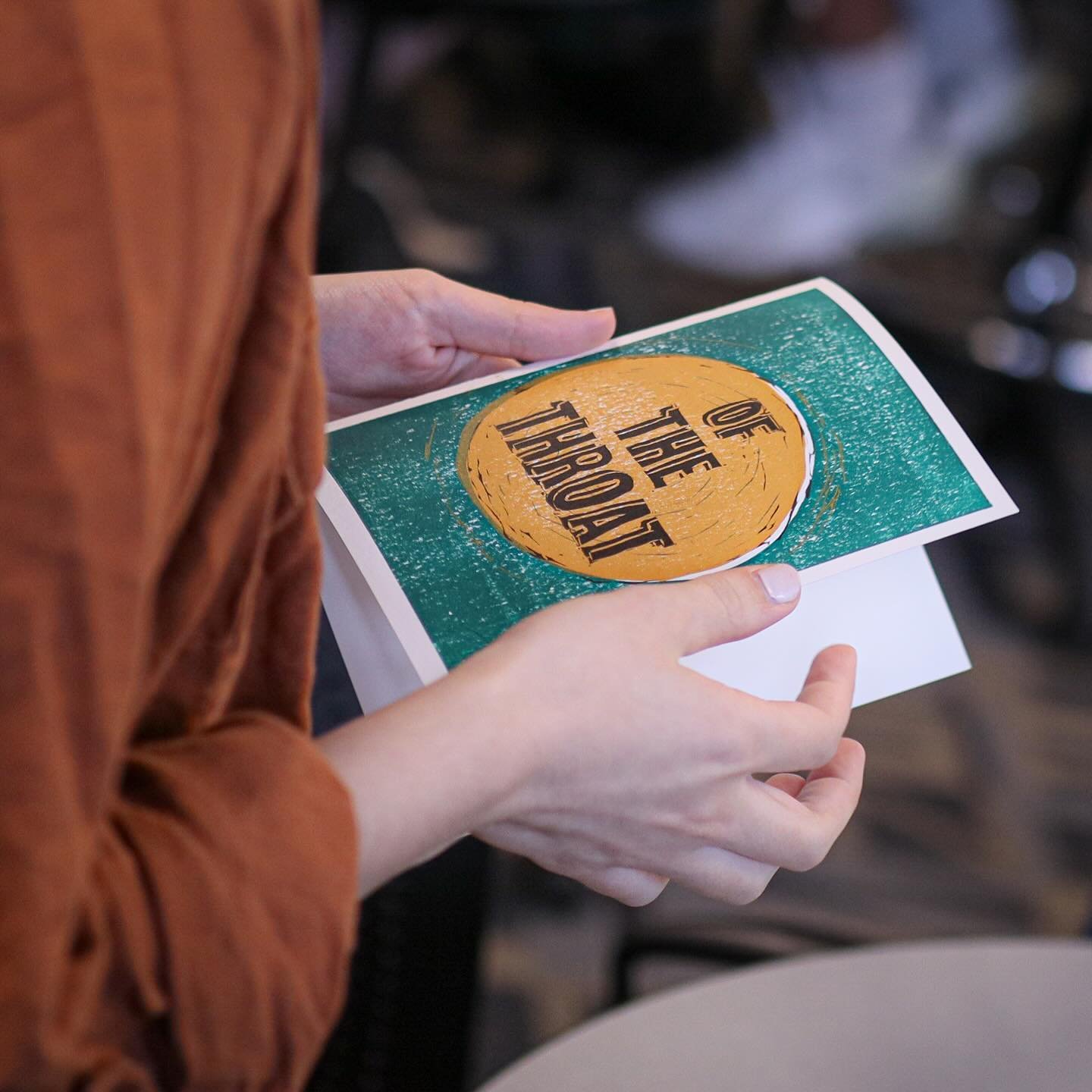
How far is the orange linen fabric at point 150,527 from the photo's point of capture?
317 mm

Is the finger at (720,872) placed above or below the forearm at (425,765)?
below

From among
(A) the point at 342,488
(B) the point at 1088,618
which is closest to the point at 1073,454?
(B) the point at 1088,618

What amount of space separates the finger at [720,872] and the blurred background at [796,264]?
0.47 feet

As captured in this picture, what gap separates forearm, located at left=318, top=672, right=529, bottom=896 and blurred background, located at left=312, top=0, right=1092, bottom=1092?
11.4 inches

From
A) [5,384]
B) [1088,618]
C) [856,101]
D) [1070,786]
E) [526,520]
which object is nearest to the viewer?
[5,384]

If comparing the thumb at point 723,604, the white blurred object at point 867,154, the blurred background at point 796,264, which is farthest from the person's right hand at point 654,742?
the white blurred object at point 867,154

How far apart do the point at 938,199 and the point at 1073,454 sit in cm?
45

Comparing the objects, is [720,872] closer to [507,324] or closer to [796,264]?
[507,324]

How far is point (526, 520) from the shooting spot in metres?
0.58

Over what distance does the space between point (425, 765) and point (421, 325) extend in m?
0.30

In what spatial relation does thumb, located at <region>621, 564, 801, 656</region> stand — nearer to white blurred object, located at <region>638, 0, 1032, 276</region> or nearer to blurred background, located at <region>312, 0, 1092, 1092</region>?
blurred background, located at <region>312, 0, 1092, 1092</region>

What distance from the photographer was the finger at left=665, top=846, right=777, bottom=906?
0.54 meters

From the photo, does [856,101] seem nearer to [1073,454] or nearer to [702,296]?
[702,296]

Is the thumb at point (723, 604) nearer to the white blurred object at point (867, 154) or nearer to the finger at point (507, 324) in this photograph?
the finger at point (507, 324)
